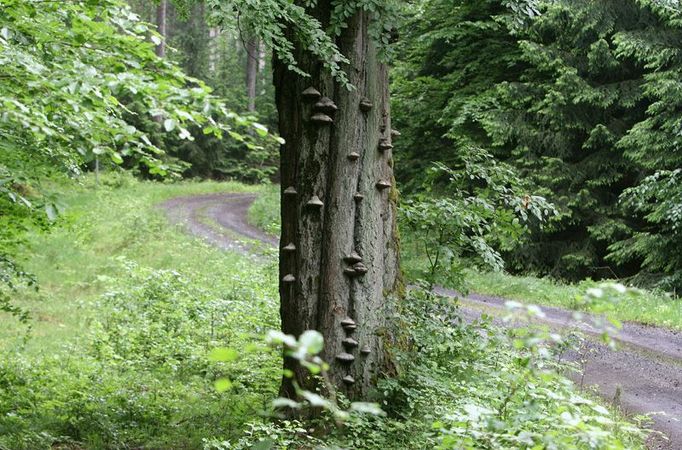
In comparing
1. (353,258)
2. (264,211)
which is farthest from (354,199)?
(264,211)

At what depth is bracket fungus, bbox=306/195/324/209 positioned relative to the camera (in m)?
5.71

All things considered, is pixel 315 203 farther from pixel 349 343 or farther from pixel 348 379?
pixel 348 379

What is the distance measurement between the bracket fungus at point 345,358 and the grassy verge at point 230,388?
35cm

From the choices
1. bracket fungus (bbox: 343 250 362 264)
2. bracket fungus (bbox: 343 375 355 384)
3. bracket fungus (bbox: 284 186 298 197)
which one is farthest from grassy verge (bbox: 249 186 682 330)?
bracket fungus (bbox: 343 375 355 384)

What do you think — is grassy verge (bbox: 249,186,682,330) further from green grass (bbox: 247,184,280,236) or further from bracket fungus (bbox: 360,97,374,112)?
green grass (bbox: 247,184,280,236)

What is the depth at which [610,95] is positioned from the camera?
1630 centimetres

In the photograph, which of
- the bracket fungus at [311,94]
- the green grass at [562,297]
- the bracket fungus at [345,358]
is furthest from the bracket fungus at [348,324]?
the green grass at [562,297]

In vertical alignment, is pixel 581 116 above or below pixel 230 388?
above

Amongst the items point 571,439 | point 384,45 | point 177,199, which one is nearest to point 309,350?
point 571,439

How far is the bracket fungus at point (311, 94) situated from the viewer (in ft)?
18.6

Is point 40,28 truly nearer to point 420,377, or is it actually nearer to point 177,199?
point 420,377

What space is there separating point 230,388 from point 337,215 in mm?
2008

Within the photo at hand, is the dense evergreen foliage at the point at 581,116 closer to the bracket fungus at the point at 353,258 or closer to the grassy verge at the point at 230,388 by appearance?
the grassy verge at the point at 230,388

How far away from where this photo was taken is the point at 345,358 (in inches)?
225
